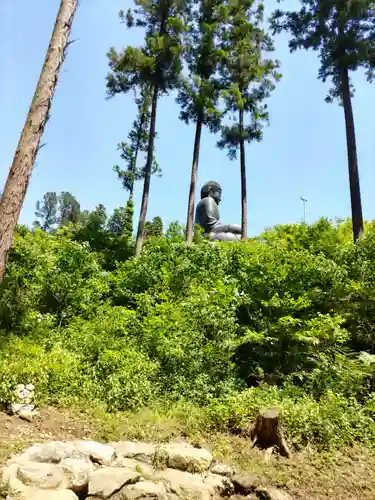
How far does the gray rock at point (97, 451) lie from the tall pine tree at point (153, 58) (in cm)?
1087

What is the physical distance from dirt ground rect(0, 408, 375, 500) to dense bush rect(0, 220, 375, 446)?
0.32m

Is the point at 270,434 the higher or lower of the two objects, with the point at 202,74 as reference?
lower

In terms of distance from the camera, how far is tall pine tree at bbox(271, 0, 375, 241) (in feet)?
43.2

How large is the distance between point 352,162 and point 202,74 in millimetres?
6853

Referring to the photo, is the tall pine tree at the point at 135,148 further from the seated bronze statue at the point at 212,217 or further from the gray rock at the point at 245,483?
the gray rock at the point at 245,483

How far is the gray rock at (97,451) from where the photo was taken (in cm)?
443

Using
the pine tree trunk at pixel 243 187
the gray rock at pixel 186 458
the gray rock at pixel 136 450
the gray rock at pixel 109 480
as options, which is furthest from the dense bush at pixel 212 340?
the pine tree trunk at pixel 243 187

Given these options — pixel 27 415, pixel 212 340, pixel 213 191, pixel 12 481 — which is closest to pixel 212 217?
pixel 213 191

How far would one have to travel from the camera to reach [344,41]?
1350cm

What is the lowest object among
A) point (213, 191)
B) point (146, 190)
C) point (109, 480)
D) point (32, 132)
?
point (109, 480)

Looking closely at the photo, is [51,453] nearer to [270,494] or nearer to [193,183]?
[270,494]

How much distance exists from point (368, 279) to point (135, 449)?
6099mm

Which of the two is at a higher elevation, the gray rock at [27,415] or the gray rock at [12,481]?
the gray rock at [27,415]

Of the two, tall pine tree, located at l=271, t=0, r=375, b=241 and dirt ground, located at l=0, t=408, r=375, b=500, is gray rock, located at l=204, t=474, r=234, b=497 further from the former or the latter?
tall pine tree, located at l=271, t=0, r=375, b=241
